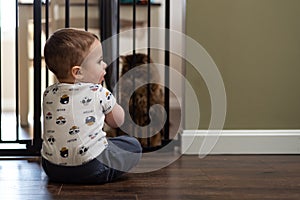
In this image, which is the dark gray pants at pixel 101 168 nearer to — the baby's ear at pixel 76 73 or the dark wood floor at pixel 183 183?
the dark wood floor at pixel 183 183

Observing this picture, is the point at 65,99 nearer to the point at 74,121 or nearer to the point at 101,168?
the point at 74,121

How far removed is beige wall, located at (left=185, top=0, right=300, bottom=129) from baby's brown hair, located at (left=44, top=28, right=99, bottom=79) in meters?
0.66

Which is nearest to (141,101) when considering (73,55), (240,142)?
(240,142)

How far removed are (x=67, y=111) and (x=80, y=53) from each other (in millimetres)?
185

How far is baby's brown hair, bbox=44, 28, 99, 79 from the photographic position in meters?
1.63

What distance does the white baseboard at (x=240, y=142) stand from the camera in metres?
2.18

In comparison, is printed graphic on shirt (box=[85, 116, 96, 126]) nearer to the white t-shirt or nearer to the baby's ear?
the white t-shirt

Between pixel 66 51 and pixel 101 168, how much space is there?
15.0 inches

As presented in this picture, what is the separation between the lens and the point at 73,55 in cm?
163

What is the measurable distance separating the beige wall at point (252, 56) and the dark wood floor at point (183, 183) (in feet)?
0.87

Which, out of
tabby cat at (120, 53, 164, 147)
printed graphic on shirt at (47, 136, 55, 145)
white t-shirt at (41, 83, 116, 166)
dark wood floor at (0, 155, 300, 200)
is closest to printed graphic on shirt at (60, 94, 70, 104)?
white t-shirt at (41, 83, 116, 166)

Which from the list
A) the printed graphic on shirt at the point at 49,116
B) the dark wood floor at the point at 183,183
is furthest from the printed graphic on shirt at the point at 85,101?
the dark wood floor at the point at 183,183

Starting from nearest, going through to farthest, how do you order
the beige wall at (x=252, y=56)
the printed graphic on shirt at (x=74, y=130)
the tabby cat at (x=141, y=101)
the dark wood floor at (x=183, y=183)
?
the dark wood floor at (x=183, y=183), the printed graphic on shirt at (x=74, y=130), the beige wall at (x=252, y=56), the tabby cat at (x=141, y=101)

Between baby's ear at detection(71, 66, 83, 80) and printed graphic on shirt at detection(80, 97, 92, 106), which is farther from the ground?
baby's ear at detection(71, 66, 83, 80)
